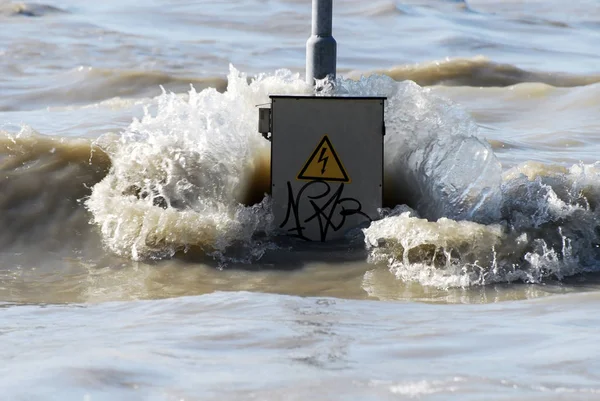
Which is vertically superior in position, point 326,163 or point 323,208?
point 326,163

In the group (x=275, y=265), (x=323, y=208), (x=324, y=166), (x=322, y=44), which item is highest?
(x=322, y=44)

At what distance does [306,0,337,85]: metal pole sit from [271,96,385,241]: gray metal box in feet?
0.86

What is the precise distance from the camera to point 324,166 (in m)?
6.79

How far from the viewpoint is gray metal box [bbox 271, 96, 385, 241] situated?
6.72 m

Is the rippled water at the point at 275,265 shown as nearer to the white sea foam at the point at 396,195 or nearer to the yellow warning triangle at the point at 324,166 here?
the white sea foam at the point at 396,195

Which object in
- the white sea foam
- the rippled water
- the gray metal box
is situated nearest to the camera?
the rippled water

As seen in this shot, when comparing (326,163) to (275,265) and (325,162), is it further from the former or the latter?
(275,265)

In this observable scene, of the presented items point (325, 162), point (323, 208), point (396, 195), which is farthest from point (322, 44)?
point (396, 195)

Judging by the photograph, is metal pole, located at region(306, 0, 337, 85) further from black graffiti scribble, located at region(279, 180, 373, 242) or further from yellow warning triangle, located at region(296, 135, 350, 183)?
black graffiti scribble, located at region(279, 180, 373, 242)

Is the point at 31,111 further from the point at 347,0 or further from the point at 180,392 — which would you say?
the point at 347,0

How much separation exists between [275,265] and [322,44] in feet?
5.03

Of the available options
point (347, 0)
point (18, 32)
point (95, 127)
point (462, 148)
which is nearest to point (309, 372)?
point (462, 148)

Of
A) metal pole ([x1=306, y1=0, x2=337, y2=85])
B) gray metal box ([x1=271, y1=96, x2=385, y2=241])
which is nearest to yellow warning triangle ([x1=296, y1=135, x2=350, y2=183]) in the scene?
gray metal box ([x1=271, y1=96, x2=385, y2=241])

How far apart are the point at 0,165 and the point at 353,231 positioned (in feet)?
9.35
